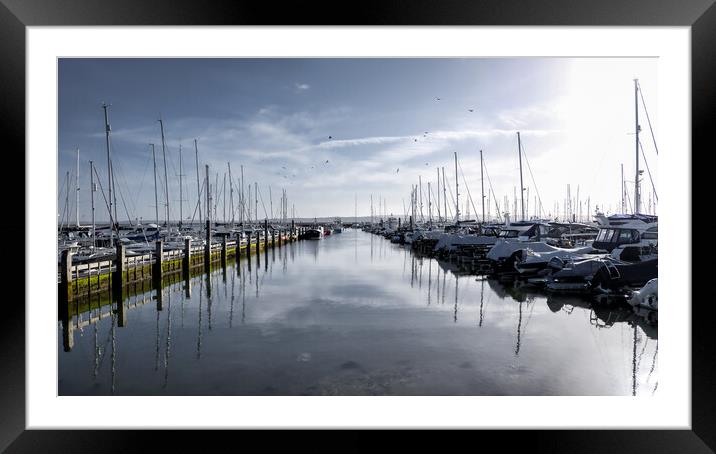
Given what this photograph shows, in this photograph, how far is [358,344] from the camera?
6.71m

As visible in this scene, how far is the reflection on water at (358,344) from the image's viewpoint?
202 inches

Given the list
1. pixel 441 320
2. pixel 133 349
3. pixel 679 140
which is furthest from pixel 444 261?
pixel 679 140

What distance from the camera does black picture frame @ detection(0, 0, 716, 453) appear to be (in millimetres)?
2709

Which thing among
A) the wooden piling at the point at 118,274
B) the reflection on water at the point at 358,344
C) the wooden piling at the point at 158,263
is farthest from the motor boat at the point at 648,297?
the wooden piling at the point at 158,263

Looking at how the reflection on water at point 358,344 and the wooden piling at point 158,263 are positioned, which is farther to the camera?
the wooden piling at point 158,263

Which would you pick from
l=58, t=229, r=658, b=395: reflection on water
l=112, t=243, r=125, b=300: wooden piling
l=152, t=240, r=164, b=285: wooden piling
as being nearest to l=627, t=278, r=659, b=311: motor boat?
l=58, t=229, r=658, b=395: reflection on water

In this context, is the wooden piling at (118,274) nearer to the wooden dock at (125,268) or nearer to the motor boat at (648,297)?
the wooden dock at (125,268)

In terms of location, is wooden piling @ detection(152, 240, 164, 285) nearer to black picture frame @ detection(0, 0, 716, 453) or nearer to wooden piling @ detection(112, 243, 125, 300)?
wooden piling @ detection(112, 243, 125, 300)

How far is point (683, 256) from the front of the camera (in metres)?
2.93
